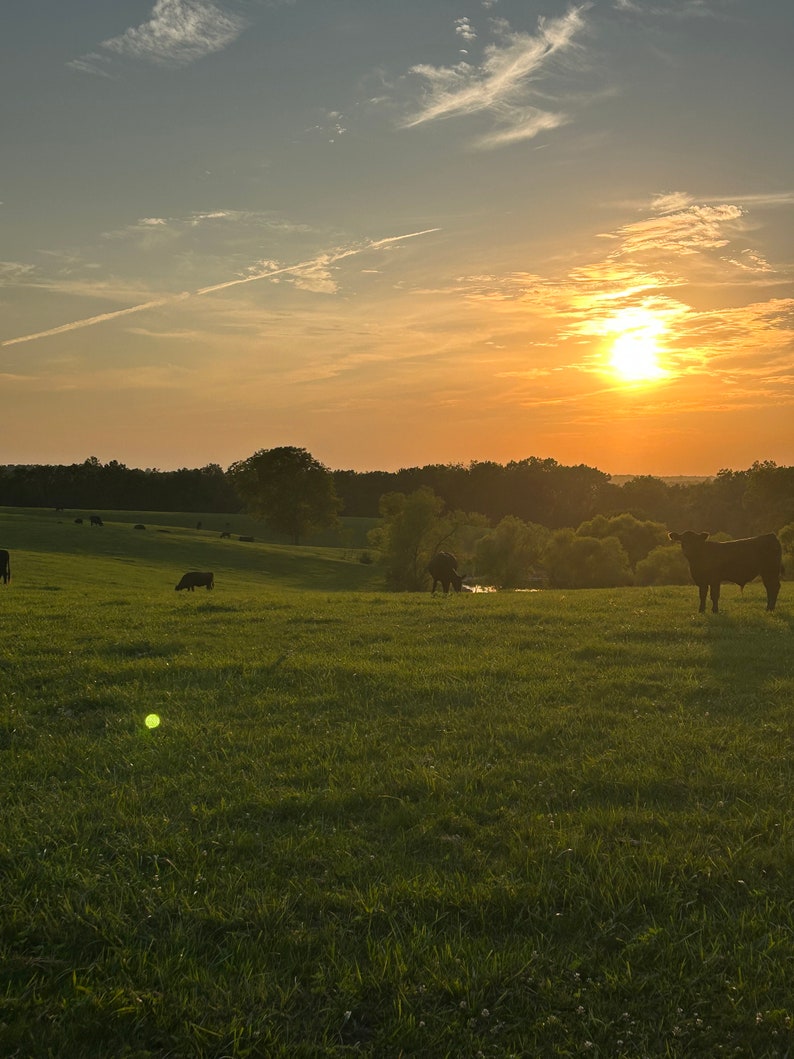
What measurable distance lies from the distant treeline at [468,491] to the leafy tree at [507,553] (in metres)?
43.3

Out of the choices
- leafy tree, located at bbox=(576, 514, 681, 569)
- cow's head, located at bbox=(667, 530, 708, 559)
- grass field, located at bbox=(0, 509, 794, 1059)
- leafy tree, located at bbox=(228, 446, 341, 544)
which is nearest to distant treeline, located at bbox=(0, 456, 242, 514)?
leafy tree, located at bbox=(228, 446, 341, 544)

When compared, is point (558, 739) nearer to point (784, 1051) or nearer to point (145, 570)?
point (784, 1051)

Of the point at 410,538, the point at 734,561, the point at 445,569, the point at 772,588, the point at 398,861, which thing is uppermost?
the point at 734,561

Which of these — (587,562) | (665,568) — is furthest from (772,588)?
(587,562)

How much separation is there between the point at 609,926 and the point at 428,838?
171 centimetres

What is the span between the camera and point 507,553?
81.6m

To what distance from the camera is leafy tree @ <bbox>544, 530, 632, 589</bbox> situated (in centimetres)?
7341

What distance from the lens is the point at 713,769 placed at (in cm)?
777

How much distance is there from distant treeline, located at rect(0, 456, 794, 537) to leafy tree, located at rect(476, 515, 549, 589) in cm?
4332

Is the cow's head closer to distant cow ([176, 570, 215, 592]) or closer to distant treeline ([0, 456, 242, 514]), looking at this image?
distant cow ([176, 570, 215, 592])

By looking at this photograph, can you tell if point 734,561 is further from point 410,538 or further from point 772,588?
point 410,538

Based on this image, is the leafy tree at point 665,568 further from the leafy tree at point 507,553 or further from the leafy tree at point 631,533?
the leafy tree at point 507,553

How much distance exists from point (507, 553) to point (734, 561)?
61.2m

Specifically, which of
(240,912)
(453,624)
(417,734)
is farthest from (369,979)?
(453,624)
